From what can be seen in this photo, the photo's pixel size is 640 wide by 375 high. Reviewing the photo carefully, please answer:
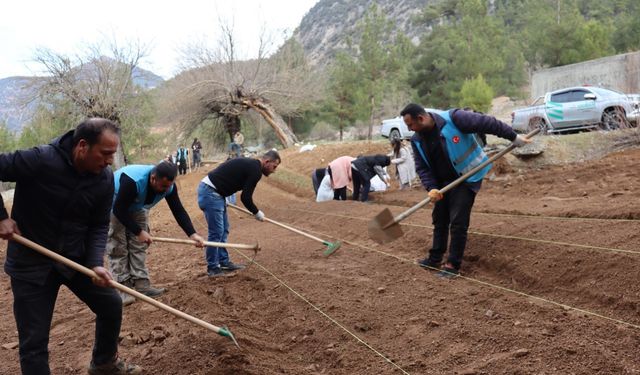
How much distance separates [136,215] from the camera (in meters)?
5.46

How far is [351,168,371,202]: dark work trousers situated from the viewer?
11.8 m

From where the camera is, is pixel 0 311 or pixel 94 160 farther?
pixel 0 311

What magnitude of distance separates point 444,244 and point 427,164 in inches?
34.1

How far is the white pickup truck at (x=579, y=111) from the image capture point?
1248cm

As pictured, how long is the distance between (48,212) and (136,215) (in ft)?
8.02

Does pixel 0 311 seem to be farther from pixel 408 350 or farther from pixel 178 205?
pixel 408 350

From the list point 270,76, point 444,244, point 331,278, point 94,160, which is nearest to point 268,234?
point 331,278

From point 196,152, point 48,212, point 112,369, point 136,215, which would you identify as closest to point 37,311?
point 48,212

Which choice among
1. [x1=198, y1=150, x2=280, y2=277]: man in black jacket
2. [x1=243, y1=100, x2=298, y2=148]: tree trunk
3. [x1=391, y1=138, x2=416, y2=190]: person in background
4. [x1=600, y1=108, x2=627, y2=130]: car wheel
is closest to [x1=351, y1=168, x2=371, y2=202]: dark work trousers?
[x1=391, y1=138, x2=416, y2=190]: person in background

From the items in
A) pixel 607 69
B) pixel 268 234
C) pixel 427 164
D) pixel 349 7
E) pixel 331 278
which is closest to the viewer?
pixel 427 164

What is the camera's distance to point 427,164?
216 inches

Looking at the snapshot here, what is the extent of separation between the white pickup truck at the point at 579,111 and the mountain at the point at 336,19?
9341 cm

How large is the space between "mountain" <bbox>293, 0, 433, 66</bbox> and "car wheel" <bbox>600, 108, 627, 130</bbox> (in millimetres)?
94498

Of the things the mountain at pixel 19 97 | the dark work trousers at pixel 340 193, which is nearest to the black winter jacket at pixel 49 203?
the dark work trousers at pixel 340 193
